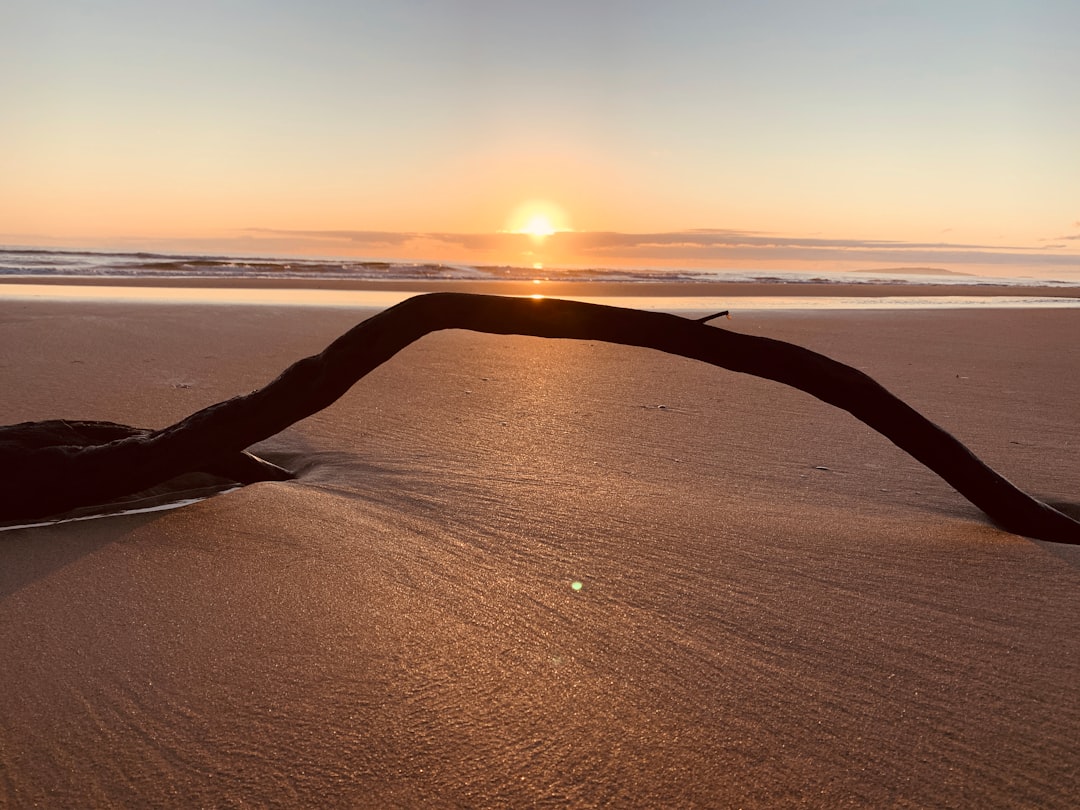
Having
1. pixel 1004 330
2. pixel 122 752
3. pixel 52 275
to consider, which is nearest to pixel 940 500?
pixel 122 752

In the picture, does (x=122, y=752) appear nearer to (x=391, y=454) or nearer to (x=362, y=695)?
(x=362, y=695)

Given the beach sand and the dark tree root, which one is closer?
the beach sand

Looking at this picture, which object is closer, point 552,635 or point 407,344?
point 552,635

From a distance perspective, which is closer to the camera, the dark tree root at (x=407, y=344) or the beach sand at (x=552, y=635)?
the beach sand at (x=552, y=635)

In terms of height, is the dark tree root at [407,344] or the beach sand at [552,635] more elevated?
the dark tree root at [407,344]
